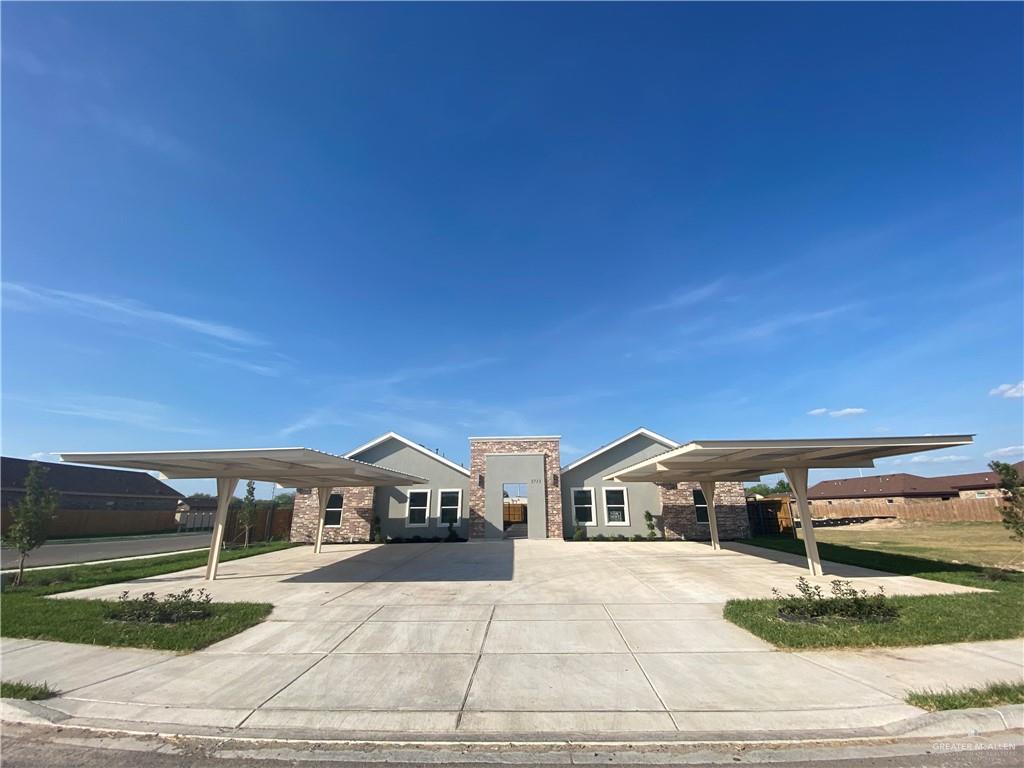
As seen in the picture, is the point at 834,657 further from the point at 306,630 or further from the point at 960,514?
the point at 960,514

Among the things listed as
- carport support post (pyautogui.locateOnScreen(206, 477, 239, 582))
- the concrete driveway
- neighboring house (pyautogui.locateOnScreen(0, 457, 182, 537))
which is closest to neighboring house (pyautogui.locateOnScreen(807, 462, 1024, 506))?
the concrete driveway

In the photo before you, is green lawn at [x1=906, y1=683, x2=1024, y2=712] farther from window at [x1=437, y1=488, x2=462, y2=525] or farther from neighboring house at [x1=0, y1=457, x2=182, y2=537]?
neighboring house at [x1=0, y1=457, x2=182, y2=537]

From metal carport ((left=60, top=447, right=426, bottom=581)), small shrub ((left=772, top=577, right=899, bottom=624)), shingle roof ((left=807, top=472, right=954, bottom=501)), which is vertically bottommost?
small shrub ((left=772, top=577, right=899, bottom=624))

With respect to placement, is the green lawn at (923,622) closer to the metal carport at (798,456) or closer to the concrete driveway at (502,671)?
the concrete driveway at (502,671)

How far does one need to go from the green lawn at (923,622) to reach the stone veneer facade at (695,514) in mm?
11947

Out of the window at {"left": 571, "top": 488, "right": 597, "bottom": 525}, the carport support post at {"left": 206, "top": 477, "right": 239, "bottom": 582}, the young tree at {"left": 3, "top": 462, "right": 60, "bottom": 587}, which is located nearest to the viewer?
the young tree at {"left": 3, "top": 462, "right": 60, "bottom": 587}

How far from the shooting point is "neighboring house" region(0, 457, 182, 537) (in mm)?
29656

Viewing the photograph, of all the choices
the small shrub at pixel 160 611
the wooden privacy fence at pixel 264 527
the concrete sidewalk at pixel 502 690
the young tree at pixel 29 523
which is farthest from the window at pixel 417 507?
the concrete sidewalk at pixel 502 690

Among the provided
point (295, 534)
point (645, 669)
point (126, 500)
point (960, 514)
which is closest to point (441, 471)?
point (295, 534)

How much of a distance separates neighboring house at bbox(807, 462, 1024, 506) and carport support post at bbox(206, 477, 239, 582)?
4945 centimetres

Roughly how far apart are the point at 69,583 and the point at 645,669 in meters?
14.2

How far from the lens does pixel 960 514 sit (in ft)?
104

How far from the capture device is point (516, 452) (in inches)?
918

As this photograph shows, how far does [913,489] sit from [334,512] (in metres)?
55.6
